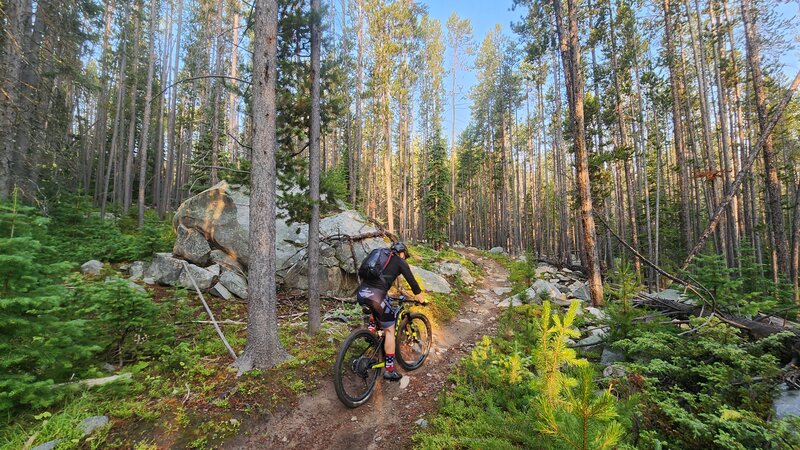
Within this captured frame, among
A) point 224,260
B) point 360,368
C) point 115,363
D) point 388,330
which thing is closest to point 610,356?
point 388,330

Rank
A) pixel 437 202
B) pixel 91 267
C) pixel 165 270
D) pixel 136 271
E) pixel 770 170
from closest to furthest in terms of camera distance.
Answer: pixel 165 270, pixel 91 267, pixel 136 271, pixel 770 170, pixel 437 202

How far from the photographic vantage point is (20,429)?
2881 millimetres

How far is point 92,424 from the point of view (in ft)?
10.5

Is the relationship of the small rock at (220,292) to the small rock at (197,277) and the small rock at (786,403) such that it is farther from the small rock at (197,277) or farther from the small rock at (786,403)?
the small rock at (786,403)

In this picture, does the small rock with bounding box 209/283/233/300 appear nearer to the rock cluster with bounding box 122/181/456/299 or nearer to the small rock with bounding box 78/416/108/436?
the rock cluster with bounding box 122/181/456/299

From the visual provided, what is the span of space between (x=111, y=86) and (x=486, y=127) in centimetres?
3590

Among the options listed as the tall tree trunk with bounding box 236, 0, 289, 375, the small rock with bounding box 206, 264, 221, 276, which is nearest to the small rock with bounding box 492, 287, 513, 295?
the tall tree trunk with bounding box 236, 0, 289, 375

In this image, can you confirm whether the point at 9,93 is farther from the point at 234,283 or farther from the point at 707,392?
the point at 707,392

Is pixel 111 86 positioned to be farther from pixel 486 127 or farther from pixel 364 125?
pixel 486 127

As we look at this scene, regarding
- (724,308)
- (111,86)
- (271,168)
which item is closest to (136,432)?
(271,168)

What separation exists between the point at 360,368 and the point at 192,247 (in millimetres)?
6871

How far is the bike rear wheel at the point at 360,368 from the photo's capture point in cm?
416

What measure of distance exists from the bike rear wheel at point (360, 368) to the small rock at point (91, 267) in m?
7.77

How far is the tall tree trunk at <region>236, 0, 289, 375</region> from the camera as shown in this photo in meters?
4.67
